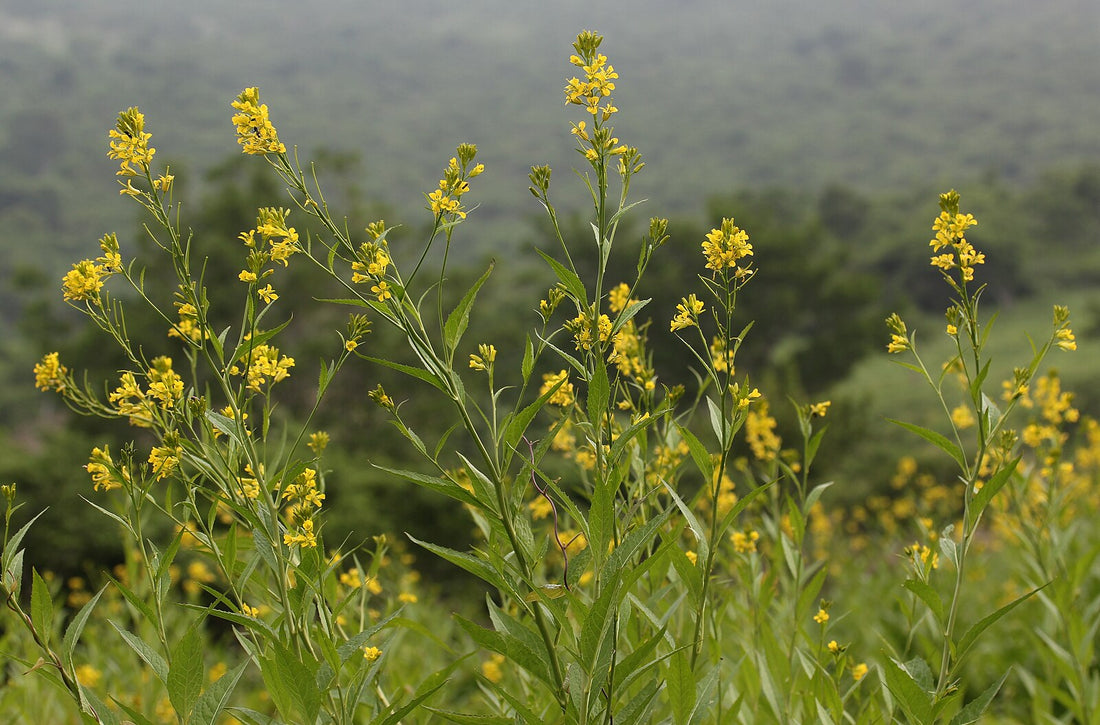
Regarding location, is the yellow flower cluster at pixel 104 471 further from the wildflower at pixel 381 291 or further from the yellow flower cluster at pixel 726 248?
the yellow flower cluster at pixel 726 248

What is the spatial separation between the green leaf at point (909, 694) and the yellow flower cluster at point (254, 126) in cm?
134

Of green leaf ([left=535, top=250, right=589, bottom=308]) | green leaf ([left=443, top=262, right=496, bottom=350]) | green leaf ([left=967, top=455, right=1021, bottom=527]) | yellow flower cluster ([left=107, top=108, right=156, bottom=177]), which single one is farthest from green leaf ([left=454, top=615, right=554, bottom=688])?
yellow flower cluster ([left=107, top=108, right=156, bottom=177])

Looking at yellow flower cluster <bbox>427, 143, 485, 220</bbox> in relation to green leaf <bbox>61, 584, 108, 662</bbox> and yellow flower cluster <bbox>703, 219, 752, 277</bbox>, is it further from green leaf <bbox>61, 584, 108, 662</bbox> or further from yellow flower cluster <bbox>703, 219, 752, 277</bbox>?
green leaf <bbox>61, 584, 108, 662</bbox>

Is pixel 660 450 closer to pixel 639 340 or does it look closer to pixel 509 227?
pixel 639 340

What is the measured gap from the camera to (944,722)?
5.03 feet

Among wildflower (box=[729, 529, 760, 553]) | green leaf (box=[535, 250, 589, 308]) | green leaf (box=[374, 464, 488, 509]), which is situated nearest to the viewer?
green leaf (box=[374, 464, 488, 509])

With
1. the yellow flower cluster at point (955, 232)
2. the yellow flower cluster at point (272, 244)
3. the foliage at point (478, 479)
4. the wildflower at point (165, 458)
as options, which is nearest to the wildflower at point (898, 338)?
the foliage at point (478, 479)

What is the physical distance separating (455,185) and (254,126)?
13.7 inches

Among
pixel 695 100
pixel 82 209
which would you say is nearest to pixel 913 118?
pixel 695 100

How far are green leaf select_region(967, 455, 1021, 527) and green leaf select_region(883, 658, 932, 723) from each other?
0.92ft

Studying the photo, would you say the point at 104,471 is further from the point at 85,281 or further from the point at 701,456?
the point at 701,456

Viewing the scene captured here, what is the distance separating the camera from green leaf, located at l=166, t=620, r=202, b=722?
137 centimetres

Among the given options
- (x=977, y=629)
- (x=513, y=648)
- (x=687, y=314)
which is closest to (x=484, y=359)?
(x=687, y=314)

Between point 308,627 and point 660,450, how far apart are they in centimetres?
90
